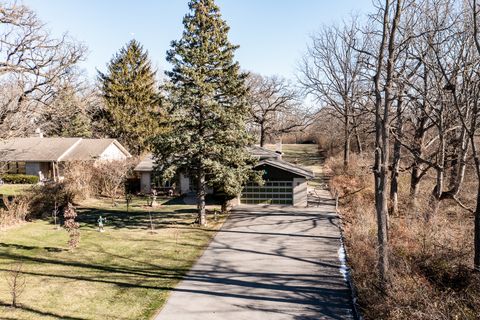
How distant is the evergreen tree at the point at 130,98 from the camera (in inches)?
1623

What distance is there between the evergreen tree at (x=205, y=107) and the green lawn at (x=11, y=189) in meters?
18.5

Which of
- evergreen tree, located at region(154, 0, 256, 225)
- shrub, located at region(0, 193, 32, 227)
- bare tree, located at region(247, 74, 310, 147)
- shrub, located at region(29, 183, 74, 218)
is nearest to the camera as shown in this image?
evergreen tree, located at region(154, 0, 256, 225)

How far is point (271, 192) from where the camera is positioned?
88.3 feet

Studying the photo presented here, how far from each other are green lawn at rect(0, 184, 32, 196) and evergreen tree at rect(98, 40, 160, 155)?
11595 millimetres

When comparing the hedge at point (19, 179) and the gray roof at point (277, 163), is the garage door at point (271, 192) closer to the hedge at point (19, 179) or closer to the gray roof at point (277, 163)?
the gray roof at point (277, 163)

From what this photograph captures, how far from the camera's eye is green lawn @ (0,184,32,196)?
3120 centimetres

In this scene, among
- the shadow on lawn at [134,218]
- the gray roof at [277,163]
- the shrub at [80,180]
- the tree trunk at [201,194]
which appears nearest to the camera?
the tree trunk at [201,194]

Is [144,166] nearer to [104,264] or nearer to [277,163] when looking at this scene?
[277,163]

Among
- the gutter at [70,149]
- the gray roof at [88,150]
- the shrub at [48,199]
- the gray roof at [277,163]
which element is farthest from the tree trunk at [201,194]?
Answer: the gutter at [70,149]

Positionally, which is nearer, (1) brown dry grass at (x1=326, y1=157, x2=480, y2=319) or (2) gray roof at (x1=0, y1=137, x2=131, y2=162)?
(1) brown dry grass at (x1=326, y1=157, x2=480, y2=319)

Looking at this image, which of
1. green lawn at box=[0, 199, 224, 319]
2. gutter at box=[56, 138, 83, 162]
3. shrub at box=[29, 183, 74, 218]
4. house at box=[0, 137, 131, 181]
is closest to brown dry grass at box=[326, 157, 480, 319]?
green lawn at box=[0, 199, 224, 319]

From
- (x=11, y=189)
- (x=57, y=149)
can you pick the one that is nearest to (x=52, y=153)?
(x=57, y=149)

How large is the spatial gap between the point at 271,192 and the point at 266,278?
45.0ft

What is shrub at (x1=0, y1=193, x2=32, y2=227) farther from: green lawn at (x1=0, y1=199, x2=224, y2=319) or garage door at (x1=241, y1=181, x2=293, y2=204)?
garage door at (x1=241, y1=181, x2=293, y2=204)
